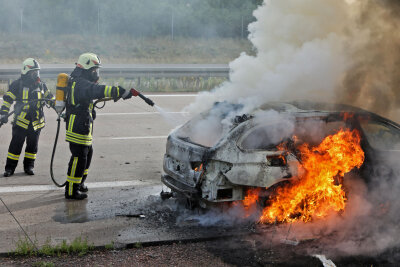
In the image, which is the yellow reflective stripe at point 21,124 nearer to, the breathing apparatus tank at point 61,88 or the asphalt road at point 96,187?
the asphalt road at point 96,187

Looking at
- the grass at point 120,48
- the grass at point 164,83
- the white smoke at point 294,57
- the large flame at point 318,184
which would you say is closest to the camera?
the large flame at point 318,184

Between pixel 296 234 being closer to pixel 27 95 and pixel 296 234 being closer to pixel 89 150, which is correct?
pixel 89 150

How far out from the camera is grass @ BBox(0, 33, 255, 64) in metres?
31.0

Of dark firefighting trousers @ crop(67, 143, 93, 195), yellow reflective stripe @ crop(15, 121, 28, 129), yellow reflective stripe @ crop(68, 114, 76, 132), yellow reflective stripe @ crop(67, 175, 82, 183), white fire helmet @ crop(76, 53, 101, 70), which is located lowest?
yellow reflective stripe @ crop(67, 175, 82, 183)

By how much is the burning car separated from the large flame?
1cm

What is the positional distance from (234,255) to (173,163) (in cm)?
164

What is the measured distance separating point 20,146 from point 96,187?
63.1 inches

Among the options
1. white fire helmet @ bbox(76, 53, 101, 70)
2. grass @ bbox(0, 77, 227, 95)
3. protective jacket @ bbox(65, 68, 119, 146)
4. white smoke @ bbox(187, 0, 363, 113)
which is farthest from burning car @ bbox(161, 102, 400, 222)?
grass @ bbox(0, 77, 227, 95)

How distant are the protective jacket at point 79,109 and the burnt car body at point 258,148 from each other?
1.32m

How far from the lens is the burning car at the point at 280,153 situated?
593 centimetres

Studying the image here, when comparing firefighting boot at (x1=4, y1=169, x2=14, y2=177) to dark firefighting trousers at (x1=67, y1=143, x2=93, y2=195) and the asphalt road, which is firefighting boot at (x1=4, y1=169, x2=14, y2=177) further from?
dark firefighting trousers at (x1=67, y1=143, x2=93, y2=195)

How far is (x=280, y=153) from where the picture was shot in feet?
19.8

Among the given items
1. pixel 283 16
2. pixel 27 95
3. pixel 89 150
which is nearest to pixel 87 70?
pixel 89 150

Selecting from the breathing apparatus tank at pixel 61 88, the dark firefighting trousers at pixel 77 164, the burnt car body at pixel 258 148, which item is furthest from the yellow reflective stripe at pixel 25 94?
the burnt car body at pixel 258 148
